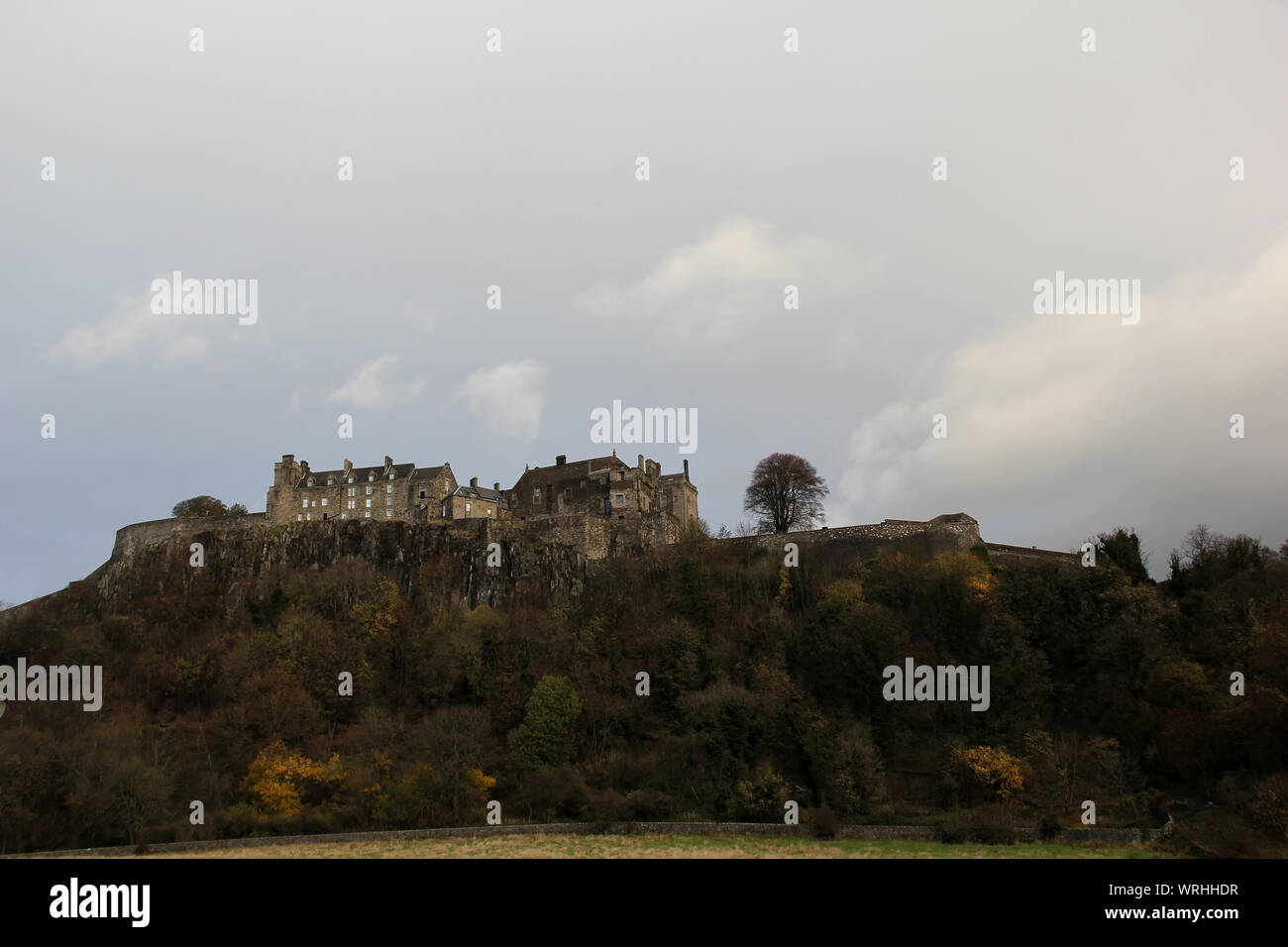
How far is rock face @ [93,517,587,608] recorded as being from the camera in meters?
57.2

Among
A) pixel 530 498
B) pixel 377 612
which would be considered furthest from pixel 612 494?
pixel 377 612

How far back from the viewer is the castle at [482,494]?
64688 mm

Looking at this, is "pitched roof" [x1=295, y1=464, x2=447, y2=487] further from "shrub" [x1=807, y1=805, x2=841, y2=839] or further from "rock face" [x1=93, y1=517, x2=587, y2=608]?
"shrub" [x1=807, y1=805, x2=841, y2=839]

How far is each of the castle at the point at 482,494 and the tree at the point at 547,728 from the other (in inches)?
752

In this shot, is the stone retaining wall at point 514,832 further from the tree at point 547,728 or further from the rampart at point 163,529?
the rampart at point 163,529

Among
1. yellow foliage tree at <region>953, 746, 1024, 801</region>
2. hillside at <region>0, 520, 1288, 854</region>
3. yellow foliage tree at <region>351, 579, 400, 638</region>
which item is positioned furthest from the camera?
yellow foliage tree at <region>351, 579, 400, 638</region>

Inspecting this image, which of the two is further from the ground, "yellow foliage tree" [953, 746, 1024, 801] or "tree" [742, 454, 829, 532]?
"tree" [742, 454, 829, 532]

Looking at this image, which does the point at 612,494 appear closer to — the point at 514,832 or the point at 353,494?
the point at 353,494

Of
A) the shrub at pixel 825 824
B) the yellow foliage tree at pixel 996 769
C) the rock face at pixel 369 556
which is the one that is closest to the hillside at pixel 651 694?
the yellow foliage tree at pixel 996 769

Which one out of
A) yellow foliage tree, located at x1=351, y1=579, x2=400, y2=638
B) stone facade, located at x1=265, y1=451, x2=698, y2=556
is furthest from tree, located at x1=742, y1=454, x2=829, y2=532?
yellow foliage tree, located at x1=351, y1=579, x2=400, y2=638

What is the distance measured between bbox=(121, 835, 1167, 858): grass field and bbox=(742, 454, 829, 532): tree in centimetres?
3511

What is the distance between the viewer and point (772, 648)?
46094mm

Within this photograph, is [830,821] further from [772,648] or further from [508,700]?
[508,700]
